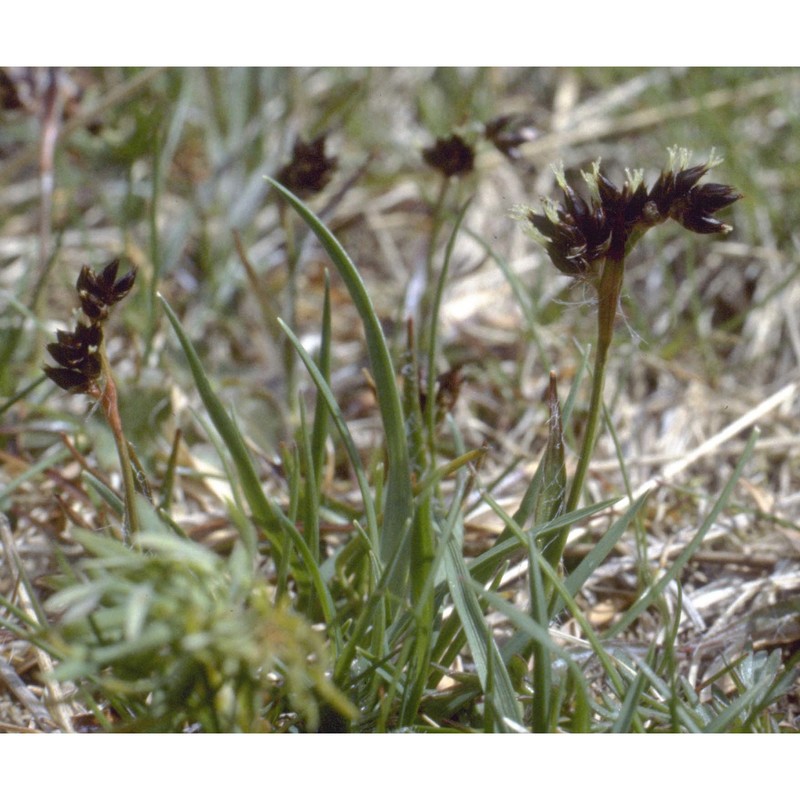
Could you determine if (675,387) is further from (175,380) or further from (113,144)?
(113,144)

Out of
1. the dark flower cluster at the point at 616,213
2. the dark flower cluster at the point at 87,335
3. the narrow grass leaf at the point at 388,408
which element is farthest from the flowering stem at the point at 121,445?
the dark flower cluster at the point at 616,213

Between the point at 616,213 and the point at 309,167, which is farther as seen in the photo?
the point at 309,167

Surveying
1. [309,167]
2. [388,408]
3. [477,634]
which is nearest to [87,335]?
[388,408]

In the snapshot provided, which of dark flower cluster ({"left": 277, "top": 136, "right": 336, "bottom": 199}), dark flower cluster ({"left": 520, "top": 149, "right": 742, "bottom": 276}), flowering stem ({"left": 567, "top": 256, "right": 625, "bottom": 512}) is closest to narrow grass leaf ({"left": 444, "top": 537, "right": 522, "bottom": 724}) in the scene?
flowering stem ({"left": 567, "top": 256, "right": 625, "bottom": 512})

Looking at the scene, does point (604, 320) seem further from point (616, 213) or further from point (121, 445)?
point (121, 445)

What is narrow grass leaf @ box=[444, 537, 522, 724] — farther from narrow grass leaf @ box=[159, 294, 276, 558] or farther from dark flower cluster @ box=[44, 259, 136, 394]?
dark flower cluster @ box=[44, 259, 136, 394]
